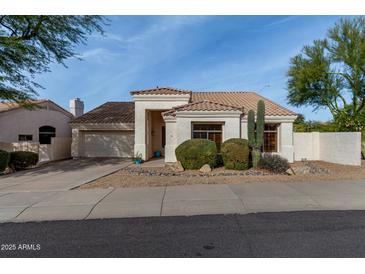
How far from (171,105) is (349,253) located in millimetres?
13506

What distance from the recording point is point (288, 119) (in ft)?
47.5

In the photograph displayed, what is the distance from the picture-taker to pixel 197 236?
13.8 ft

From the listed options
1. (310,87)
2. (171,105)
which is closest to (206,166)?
(171,105)

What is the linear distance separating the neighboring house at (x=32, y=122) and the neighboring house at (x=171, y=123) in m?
4.89

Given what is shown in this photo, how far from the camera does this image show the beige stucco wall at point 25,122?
63.9 feet

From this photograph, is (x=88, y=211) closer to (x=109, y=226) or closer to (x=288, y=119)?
(x=109, y=226)

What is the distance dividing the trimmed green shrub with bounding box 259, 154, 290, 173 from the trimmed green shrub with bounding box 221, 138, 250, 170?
79cm

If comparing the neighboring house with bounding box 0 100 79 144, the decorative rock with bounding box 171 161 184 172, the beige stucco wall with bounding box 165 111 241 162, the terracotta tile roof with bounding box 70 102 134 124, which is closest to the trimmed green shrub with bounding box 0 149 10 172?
the terracotta tile roof with bounding box 70 102 134 124

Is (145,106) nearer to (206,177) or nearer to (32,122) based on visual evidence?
(206,177)

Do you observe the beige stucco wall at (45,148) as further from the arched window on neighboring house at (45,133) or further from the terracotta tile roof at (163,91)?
the terracotta tile roof at (163,91)

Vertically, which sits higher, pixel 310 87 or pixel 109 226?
pixel 310 87

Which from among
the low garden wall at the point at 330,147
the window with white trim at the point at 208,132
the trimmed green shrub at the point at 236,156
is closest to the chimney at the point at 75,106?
the window with white trim at the point at 208,132

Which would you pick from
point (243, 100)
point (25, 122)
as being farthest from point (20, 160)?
point (243, 100)

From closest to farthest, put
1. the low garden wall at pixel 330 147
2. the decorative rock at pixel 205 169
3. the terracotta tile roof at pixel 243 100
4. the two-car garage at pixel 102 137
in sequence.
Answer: the decorative rock at pixel 205 169
the low garden wall at pixel 330 147
the terracotta tile roof at pixel 243 100
the two-car garage at pixel 102 137
